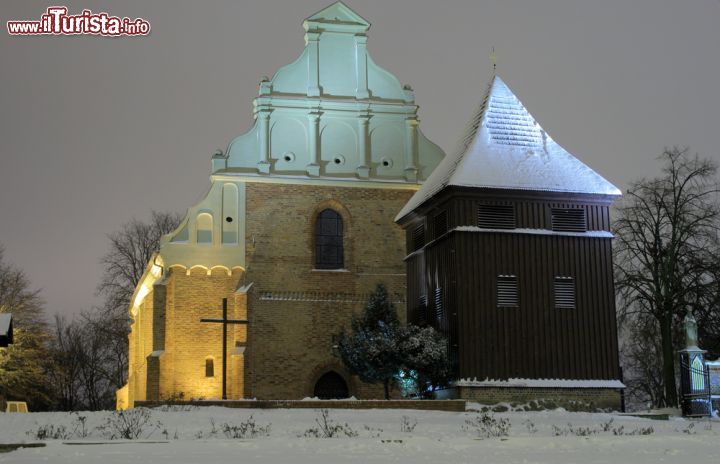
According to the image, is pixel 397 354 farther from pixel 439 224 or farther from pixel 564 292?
pixel 564 292

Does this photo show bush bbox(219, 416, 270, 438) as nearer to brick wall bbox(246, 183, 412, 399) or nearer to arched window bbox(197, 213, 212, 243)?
brick wall bbox(246, 183, 412, 399)

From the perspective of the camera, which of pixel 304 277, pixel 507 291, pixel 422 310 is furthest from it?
pixel 304 277

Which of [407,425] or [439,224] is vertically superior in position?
[439,224]

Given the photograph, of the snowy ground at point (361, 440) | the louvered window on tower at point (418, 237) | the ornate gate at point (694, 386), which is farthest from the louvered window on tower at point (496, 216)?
the snowy ground at point (361, 440)

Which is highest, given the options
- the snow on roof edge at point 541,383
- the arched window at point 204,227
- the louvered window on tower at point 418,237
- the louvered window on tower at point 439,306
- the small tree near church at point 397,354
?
the arched window at point 204,227

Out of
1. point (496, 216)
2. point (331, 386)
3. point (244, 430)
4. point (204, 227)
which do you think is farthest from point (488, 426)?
point (204, 227)

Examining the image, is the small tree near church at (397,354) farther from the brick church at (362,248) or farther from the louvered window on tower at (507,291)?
the louvered window on tower at (507,291)

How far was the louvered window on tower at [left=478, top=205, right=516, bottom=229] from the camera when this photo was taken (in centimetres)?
3000

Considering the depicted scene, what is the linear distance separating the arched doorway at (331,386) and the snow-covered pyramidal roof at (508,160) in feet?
21.6

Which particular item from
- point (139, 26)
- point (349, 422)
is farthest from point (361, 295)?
point (349, 422)

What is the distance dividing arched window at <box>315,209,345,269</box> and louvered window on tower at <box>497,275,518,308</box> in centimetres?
951

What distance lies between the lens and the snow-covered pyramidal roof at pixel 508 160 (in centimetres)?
3020

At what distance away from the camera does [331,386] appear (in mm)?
37000

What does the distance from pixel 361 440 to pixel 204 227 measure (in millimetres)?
21087
